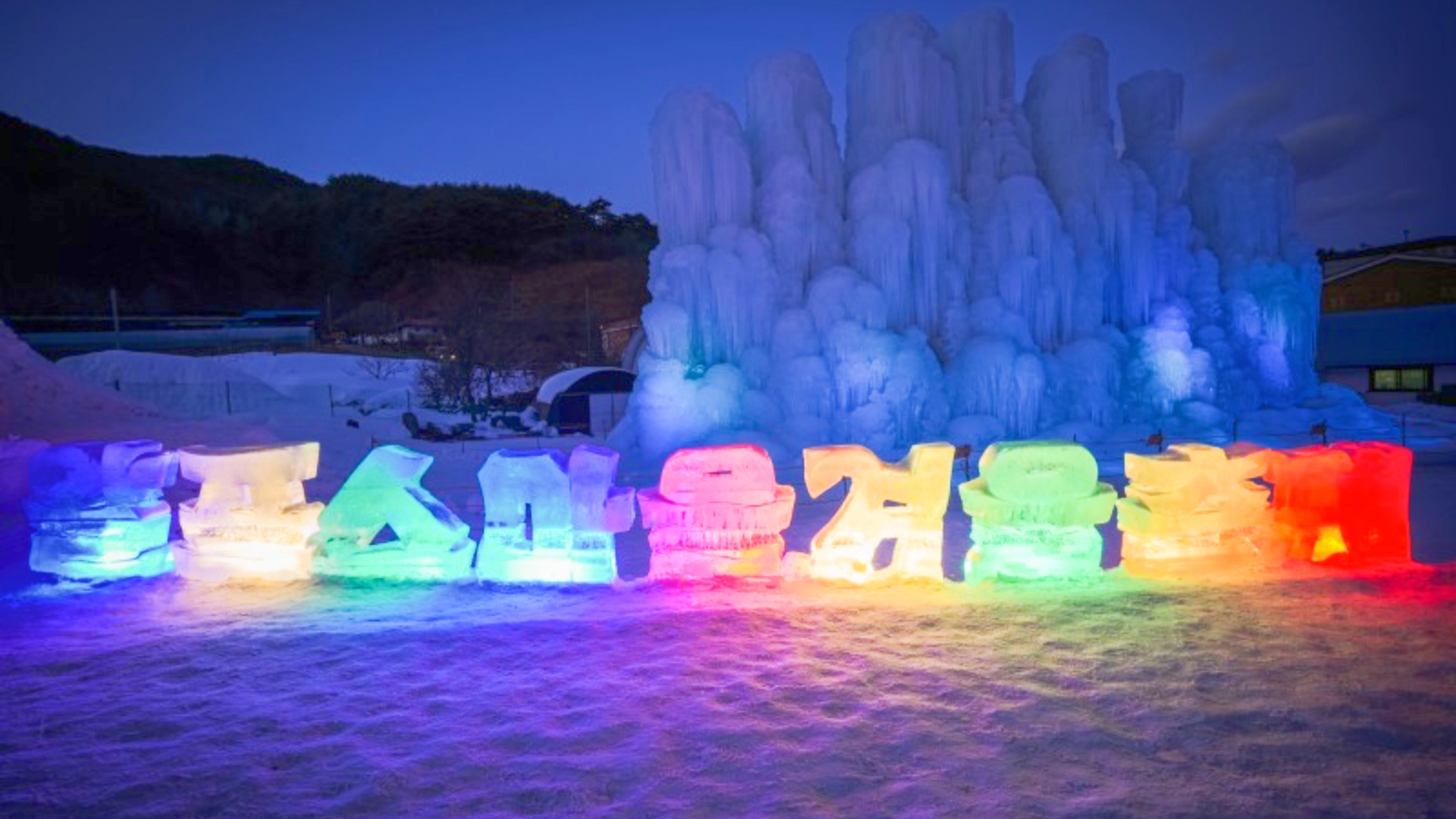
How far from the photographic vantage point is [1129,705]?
4055 mm

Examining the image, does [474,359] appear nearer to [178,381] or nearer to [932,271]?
[178,381]

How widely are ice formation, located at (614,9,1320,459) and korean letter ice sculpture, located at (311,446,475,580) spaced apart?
35.5 ft

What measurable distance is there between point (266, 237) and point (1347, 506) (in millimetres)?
74194

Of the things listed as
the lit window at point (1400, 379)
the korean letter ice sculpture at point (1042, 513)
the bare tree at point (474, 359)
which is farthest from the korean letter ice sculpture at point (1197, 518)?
the lit window at point (1400, 379)

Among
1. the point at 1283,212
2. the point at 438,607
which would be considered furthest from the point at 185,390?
the point at 1283,212

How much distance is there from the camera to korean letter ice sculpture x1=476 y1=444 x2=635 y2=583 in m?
6.39

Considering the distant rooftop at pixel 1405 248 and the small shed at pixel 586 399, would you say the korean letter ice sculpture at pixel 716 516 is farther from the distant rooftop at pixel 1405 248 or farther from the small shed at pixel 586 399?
the distant rooftop at pixel 1405 248

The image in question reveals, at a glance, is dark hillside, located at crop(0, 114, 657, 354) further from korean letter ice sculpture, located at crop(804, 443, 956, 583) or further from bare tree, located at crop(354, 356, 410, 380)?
korean letter ice sculpture, located at crop(804, 443, 956, 583)

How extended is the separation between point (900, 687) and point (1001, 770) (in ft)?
2.95

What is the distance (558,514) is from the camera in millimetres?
6453

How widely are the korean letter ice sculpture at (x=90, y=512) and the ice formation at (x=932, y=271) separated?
11.3 meters

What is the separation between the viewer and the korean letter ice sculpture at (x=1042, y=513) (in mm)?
6102

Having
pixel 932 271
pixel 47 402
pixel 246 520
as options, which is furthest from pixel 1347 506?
pixel 47 402

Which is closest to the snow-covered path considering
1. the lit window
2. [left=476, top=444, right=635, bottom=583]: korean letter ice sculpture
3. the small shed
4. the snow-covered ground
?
the snow-covered ground
